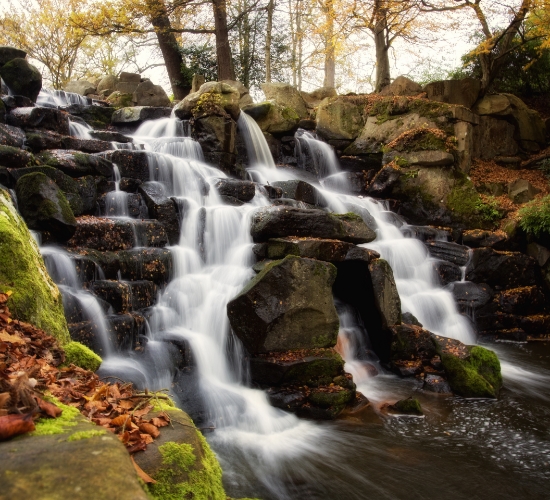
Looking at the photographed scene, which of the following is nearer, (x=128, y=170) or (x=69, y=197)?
(x=69, y=197)

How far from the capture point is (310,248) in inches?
294

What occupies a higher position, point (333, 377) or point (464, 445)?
point (333, 377)

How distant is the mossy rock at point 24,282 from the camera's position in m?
3.50

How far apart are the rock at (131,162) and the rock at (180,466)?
28.7 ft

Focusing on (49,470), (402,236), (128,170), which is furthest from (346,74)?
(49,470)

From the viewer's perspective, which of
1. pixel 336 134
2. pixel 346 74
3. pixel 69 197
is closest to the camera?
pixel 69 197

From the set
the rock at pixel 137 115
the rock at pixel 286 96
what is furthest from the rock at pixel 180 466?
the rock at pixel 286 96

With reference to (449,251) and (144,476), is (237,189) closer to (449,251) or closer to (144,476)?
(449,251)

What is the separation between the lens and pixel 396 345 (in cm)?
766

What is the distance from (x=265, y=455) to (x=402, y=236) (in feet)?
26.7

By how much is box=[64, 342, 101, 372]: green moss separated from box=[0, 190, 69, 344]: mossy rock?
13 cm

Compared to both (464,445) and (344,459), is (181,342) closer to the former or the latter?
(344,459)

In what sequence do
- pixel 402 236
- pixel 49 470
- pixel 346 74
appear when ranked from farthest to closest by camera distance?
pixel 346 74, pixel 402 236, pixel 49 470

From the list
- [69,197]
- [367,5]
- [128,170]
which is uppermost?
[367,5]
